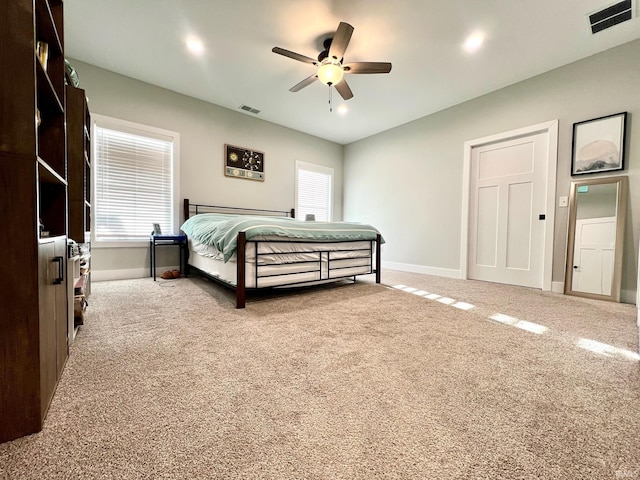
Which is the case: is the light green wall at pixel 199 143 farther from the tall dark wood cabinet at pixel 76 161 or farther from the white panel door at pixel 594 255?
the white panel door at pixel 594 255

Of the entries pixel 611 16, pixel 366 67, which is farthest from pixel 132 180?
pixel 611 16

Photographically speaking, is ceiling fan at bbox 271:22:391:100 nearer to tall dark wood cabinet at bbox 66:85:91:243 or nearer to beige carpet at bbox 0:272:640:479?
tall dark wood cabinet at bbox 66:85:91:243

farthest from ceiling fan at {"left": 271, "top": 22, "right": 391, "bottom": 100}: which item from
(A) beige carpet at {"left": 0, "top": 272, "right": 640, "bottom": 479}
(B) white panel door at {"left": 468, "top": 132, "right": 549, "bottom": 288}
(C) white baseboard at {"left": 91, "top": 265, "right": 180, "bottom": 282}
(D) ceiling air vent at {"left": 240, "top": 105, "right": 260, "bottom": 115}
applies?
(C) white baseboard at {"left": 91, "top": 265, "right": 180, "bottom": 282}

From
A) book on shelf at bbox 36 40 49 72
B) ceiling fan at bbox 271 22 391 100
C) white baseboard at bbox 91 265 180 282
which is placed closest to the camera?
book on shelf at bbox 36 40 49 72

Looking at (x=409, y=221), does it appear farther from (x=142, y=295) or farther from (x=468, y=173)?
(x=142, y=295)

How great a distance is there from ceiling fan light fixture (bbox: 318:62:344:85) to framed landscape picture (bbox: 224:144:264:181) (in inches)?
90.1

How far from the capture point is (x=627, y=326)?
2.01 meters

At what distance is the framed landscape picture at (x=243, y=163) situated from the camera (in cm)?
443

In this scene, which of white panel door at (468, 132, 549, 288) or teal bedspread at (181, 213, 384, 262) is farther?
white panel door at (468, 132, 549, 288)

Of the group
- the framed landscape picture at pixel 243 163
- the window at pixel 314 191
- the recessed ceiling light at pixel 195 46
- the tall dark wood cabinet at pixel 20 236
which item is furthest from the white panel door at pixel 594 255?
the recessed ceiling light at pixel 195 46

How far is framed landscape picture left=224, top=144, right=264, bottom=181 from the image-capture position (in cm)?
443

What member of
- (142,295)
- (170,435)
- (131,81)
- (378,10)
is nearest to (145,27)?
(131,81)

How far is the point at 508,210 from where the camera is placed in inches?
146

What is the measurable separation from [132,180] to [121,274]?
4.35 ft
